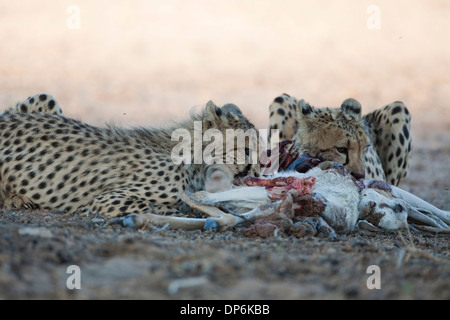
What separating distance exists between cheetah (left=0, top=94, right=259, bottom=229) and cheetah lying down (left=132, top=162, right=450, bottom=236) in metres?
0.45

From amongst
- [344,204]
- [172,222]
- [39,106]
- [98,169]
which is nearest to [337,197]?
[344,204]

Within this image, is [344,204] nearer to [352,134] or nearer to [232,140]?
[232,140]

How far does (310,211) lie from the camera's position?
166 inches

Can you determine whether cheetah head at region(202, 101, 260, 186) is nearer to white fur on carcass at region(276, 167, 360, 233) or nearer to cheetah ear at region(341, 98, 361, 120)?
white fur on carcass at region(276, 167, 360, 233)

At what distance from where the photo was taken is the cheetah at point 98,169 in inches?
188

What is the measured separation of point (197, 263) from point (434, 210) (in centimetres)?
286

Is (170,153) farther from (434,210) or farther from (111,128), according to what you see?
(434,210)

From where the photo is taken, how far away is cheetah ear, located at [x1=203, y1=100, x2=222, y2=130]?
5.09m

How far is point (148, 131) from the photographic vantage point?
17.7 ft

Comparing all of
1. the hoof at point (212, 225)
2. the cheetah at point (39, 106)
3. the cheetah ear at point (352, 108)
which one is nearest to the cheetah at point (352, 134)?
the cheetah ear at point (352, 108)

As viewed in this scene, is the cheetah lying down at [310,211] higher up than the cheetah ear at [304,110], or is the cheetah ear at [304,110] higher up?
the cheetah ear at [304,110]

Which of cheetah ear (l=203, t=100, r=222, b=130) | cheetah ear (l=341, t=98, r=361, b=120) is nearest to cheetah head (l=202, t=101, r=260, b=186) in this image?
cheetah ear (l=203, t=100, r=222, b=130)

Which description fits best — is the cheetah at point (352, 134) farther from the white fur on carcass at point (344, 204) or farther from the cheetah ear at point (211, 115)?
the cheetah ear at point (211, 115)

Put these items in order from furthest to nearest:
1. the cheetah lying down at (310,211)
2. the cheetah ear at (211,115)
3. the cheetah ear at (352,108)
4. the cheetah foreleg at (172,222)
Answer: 1. the cheetah ear at (352,108)
2. the cheetah ear at (211,115)
3. the cheetah lying down at (310,211)
4. the cheetah foreleg at (172,222)
